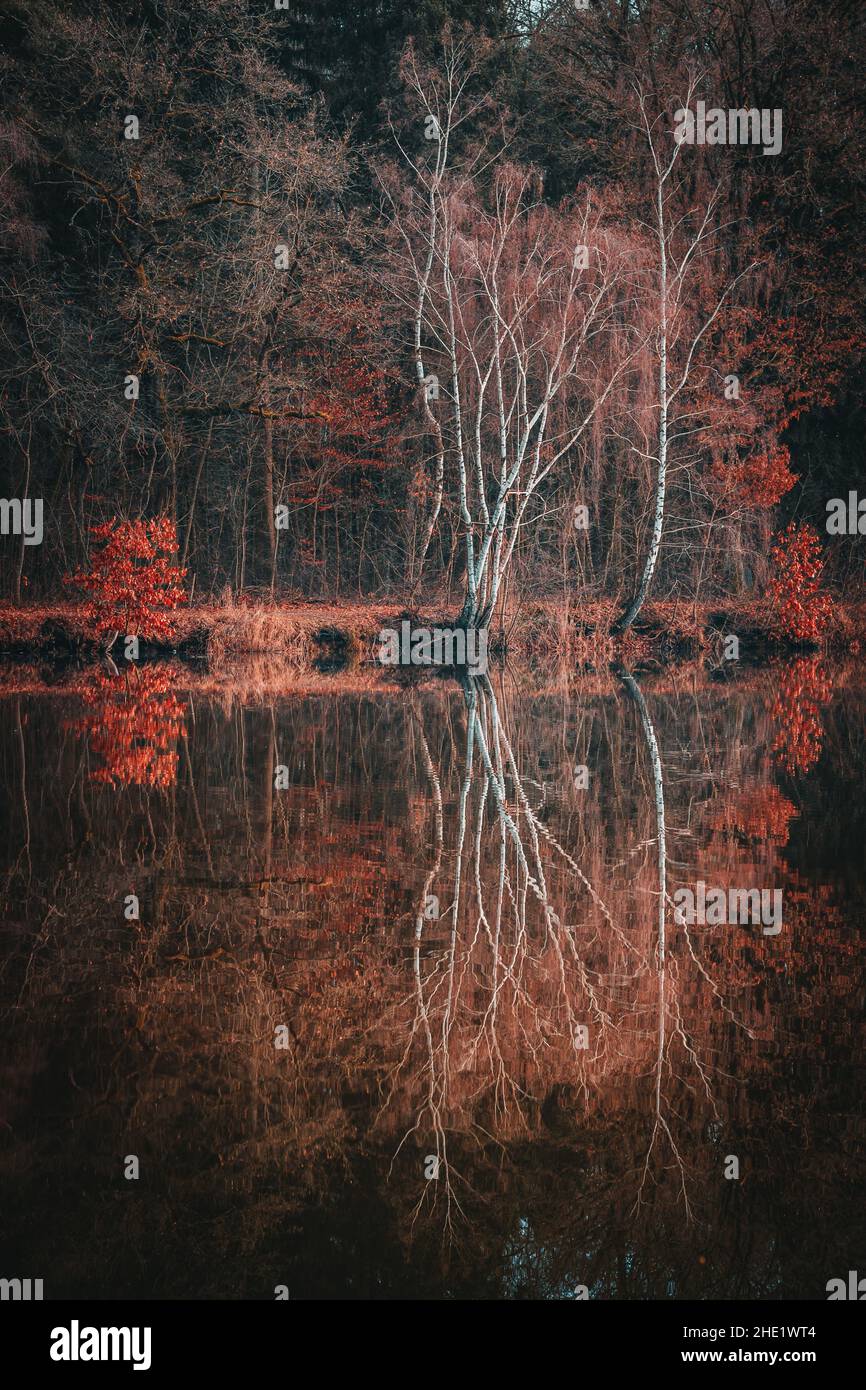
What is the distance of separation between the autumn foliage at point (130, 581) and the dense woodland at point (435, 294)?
1.58m

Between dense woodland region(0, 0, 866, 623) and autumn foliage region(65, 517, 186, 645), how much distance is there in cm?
158

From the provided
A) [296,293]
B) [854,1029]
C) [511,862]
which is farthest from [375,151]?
[854,1029]

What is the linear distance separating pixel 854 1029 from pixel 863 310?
28203 mm

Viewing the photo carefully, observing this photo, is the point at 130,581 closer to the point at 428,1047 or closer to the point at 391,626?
the point at 391,626

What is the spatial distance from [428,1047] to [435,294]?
82.4ft

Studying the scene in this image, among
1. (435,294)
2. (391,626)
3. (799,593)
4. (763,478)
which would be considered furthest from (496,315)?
(799,593)

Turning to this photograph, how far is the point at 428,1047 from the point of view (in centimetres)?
509

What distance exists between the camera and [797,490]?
3288 cm

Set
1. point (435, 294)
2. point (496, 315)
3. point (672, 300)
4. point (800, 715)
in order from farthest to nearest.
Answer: point (435, 294)
point (672, 300)
point (496, 315)
point (800, 715)
